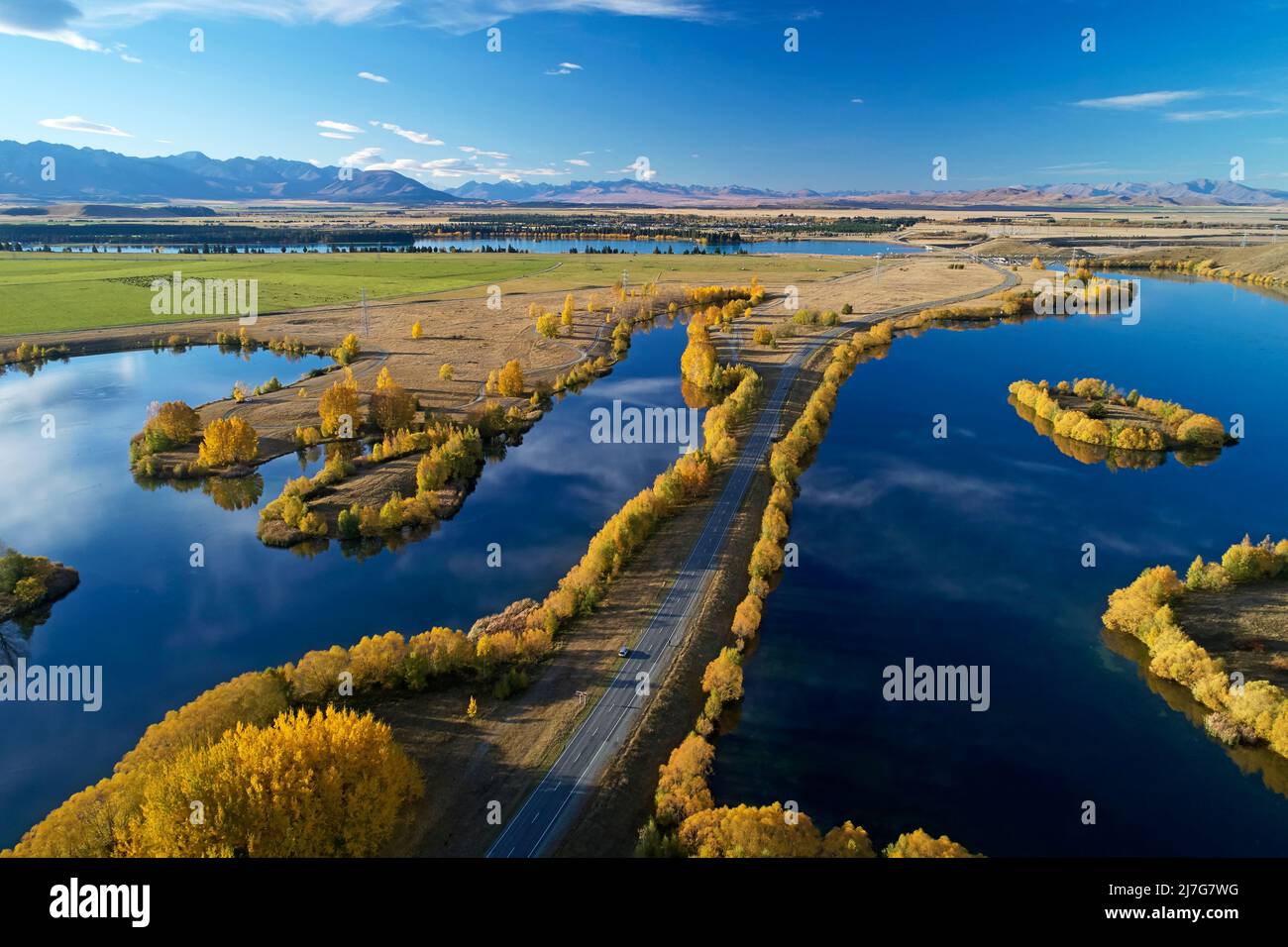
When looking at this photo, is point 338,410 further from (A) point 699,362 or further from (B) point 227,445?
(A) point 699,362

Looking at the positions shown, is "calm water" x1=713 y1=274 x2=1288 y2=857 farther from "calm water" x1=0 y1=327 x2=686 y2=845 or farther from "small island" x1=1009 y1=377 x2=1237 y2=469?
"calm water" x1=0 y1=327 x2=686 y2=845

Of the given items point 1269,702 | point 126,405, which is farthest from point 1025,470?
point 126,405

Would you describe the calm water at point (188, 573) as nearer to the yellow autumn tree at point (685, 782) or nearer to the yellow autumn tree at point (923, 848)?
the yellow autumn tree at point (685, 782)

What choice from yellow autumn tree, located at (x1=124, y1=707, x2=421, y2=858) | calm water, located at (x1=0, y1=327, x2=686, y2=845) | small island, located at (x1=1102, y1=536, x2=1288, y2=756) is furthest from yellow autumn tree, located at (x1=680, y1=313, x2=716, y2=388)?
yellow autumn tree, located at (x1=124, y1=707, x2=421, y2=858)

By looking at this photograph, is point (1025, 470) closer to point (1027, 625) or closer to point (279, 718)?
point (1027, 625)

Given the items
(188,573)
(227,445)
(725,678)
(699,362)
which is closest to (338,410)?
(227,445)

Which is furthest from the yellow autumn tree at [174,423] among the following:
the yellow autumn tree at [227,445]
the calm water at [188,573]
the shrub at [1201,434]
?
the shrub at [1201,434]
